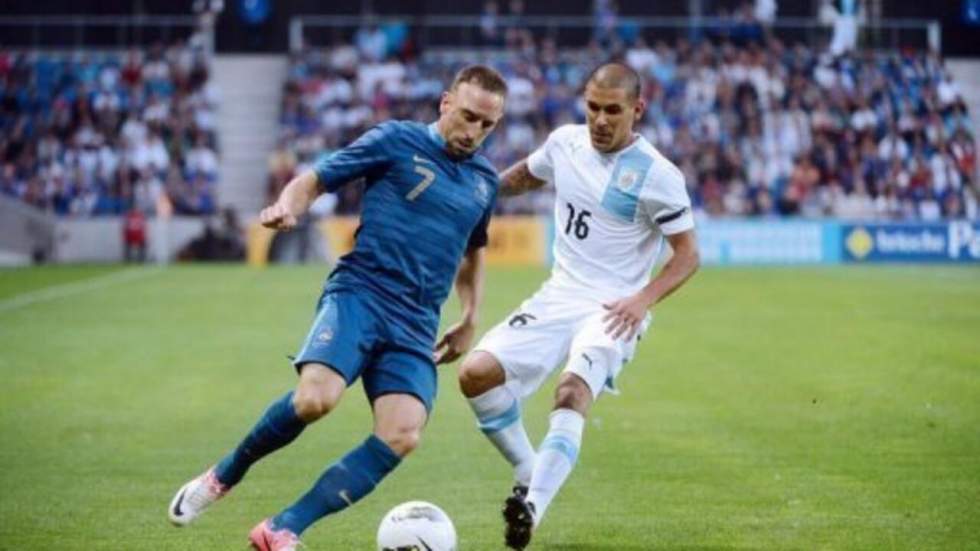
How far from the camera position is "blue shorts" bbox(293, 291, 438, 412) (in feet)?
27.8

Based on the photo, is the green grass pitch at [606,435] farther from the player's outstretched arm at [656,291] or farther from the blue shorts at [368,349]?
the player's outstretched arm at [656,291]

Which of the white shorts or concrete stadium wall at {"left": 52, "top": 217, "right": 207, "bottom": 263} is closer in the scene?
the white shorts

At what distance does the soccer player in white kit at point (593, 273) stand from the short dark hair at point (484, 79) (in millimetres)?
839

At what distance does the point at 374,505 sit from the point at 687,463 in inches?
106

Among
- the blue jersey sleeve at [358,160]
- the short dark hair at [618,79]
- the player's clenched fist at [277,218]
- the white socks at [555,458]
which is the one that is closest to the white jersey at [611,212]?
the short dark hair at [618,79]

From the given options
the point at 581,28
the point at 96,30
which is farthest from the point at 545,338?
the point at 96,30

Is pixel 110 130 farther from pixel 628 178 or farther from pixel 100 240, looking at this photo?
pixel 628 178

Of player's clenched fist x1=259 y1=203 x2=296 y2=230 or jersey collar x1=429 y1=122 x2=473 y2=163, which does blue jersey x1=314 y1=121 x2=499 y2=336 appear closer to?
jersey collar x1=429 y1=122 x2=473 y2=163

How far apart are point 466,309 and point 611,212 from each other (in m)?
0.96

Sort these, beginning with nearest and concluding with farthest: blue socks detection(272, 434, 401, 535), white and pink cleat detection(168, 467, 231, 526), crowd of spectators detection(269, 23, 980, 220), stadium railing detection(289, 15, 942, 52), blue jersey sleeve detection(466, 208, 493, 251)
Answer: blue socks detection(272, 434, 401, 535) < white and pink cleat detection(168, 467, 231, 526) < blue jersey sleeve detection(466, 208, 493, 251) < crowd of spectators detection(269, 23, 980, 220) < stadium railing detection(289, 15, 942, 52)

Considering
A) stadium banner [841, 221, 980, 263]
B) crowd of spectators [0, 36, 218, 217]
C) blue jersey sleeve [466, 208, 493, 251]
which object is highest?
blue jersey sleeve [466, 208, 493, 251]

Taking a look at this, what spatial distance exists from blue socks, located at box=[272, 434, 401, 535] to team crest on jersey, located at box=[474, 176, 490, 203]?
1.46 meters

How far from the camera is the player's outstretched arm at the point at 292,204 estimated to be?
8.06 metres

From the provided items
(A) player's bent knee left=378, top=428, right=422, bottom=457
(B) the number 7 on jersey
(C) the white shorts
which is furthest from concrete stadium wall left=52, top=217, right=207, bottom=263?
(A) player's bent knee left=378, top=428, right=422, bottom=457
